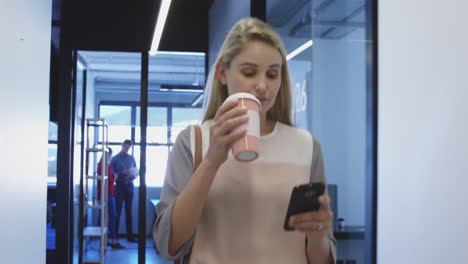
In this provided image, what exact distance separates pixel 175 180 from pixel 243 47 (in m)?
0.30

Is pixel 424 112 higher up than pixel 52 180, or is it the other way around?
pixel 424 112

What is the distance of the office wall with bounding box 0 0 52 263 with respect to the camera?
1.96 meters

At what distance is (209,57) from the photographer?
6551 millimetres

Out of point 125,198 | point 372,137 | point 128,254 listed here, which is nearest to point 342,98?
point 372,137

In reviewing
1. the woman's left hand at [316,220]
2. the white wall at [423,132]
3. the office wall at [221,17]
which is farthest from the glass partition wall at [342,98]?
the woman's left hand at [316,220]

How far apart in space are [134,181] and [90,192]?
0.88m

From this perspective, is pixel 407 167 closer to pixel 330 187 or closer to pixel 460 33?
pixel 460 33

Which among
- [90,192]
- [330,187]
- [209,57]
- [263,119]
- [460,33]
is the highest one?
[209,57]

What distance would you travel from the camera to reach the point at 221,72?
1137 millimetres

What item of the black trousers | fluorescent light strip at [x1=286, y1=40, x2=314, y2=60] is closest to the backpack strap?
fluorescent light strip at [x1=286, y1=40, x2=314, y2=60]

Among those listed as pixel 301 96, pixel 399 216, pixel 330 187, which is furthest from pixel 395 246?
pixel 301 96

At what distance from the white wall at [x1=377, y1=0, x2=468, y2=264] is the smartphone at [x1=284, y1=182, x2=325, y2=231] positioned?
60 centimetres

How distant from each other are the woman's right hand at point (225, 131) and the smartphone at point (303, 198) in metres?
0.15

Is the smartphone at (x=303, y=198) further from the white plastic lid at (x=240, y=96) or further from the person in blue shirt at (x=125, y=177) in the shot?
the person in blue shirt at (x=125, y=177)
